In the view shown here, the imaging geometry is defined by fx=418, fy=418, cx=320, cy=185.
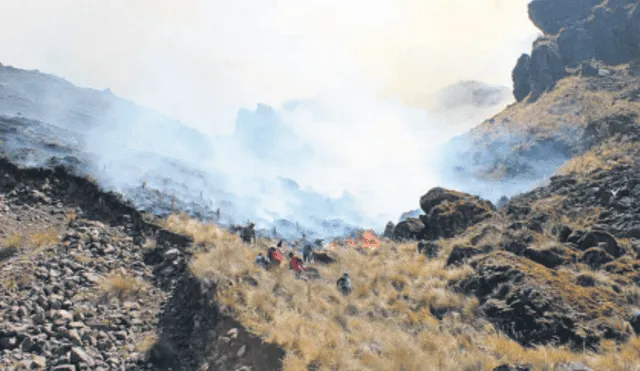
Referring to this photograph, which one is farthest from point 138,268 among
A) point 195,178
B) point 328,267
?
point 195,178

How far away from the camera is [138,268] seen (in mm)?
9977

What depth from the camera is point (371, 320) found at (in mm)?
10219

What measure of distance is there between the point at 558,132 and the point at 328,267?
66123mm

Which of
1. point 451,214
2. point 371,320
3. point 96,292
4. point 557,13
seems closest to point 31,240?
point 96,292

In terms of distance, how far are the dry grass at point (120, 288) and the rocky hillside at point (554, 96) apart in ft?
182

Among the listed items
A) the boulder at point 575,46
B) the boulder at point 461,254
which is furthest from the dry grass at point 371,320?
the boulder at point 575,46

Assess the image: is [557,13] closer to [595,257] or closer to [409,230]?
[409,230]

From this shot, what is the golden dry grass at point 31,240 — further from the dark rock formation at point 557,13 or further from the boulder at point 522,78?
the dark rock formation at point 557,13

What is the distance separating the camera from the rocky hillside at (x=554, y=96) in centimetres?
6556

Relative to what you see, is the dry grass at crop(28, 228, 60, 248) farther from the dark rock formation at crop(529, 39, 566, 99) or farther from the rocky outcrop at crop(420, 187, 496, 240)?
the dark rock formation at crop(529, 39, 566, 99)

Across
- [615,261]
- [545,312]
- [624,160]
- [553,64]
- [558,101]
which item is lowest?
[545,312]

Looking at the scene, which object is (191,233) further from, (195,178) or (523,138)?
(195,178)

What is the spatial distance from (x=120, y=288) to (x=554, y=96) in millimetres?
85008

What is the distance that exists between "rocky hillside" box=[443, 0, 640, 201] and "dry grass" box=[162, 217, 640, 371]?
4874 centimetres
